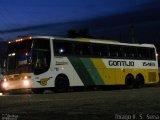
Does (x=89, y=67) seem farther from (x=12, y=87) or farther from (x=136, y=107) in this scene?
(x=136, y=107)

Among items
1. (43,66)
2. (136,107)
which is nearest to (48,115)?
(136,107)

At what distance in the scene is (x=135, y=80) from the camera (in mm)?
36750

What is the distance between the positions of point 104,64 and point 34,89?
6188 millimetres

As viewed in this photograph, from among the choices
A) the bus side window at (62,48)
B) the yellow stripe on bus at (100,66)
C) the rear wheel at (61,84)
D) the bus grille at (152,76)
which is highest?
the bus side window at (62,48)

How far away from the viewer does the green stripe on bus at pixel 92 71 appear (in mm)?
32000

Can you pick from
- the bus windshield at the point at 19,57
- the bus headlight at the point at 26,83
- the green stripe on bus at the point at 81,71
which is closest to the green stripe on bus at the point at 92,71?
the green stripe on bus at the point at 81,71

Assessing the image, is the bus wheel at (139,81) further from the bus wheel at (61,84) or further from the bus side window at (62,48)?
the bus side window at (62,48)

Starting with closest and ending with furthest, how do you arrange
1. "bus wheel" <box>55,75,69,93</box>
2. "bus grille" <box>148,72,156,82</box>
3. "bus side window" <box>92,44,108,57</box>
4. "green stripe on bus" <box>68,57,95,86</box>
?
"bus wheel" <box>55,75,69,93</box> → "green stripe on bus" <box>68,57,95,86</box> → "bus side window" <box>92,44,108,57</box> → "bus grille" <box>148,72,156,82</box>

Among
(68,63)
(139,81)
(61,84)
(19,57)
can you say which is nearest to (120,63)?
(139,81)

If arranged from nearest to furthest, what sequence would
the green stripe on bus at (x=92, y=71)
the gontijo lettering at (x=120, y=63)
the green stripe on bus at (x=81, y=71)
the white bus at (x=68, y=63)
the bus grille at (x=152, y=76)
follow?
the white bus at (x=68, y=63) < the green stripe on bus at (x=81, y=71) < the green stripe on bus at (x=92, y=71) < the gontijo lettering at (x=120, y=63) < the bus grille at (x=152, y=76)

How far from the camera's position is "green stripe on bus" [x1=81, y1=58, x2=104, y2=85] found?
1260 inches

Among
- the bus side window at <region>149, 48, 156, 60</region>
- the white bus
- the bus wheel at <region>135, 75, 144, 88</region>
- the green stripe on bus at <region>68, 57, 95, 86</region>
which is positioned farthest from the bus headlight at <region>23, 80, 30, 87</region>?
the bus side window at <region>149, 48, 156, 60</region>

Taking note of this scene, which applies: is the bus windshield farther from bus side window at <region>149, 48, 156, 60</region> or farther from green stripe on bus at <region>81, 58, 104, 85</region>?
bus side window at <region>149, 48, 156, 60</region>

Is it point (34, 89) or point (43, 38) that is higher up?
point (43, 38)
